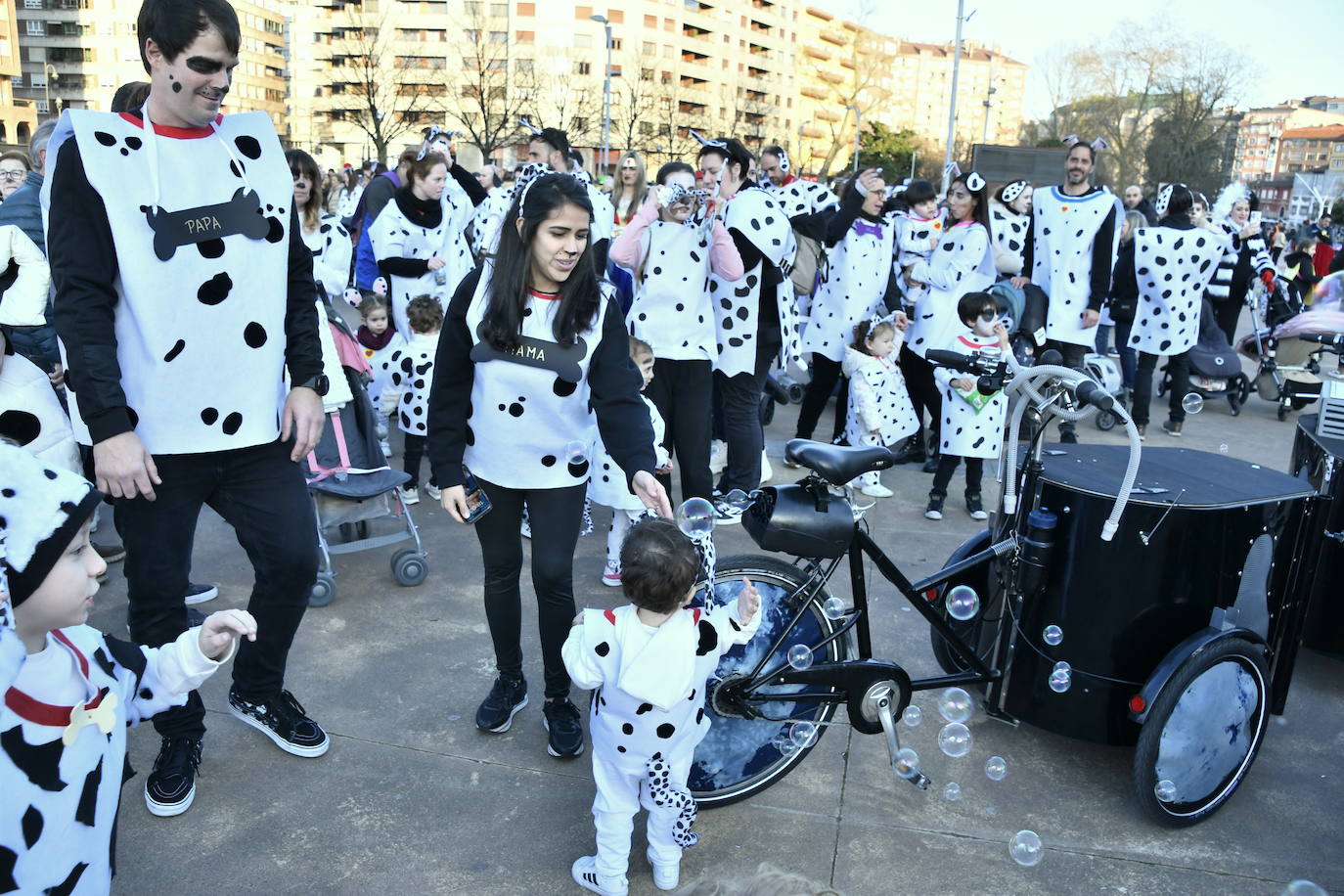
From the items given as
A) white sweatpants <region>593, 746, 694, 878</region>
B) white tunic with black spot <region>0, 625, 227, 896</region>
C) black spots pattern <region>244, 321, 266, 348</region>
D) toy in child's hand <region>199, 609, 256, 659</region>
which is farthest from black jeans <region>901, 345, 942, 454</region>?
white tunic with black spot <region>0, 625, 227, 896</region>

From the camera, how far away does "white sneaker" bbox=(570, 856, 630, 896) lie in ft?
8.45

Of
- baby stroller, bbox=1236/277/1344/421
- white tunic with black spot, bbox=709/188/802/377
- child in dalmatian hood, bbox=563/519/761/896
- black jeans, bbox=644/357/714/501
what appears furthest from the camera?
baby stroller, bbox=1236/277/1344/421

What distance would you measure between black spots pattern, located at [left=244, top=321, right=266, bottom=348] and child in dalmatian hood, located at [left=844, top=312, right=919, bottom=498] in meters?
3.95

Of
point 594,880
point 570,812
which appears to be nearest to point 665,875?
point 594,880

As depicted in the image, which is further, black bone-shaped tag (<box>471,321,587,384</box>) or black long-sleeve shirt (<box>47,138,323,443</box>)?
black bone-shaped tag (<box>471,321,587,384</box>)

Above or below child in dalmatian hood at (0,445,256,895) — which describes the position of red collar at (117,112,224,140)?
above

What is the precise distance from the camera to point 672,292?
15.8 ft

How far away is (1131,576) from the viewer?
288cm

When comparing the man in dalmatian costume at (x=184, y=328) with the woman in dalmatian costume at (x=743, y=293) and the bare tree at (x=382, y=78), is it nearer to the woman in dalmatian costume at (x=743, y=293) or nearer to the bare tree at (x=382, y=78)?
the woman in dalmatian costume at (x=743, y=293)

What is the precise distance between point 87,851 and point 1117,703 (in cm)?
262

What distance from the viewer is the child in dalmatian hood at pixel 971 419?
568cm

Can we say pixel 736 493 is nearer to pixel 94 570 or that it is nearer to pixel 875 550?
Result: pixel 875 550

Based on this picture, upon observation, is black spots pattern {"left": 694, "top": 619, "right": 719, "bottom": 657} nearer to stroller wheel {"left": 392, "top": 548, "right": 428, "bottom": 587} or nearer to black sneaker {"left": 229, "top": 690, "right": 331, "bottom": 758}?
black sneaker {"left": 229, "top": 690, "right": 331, "bottom": 758}

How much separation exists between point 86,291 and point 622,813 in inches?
73.2
